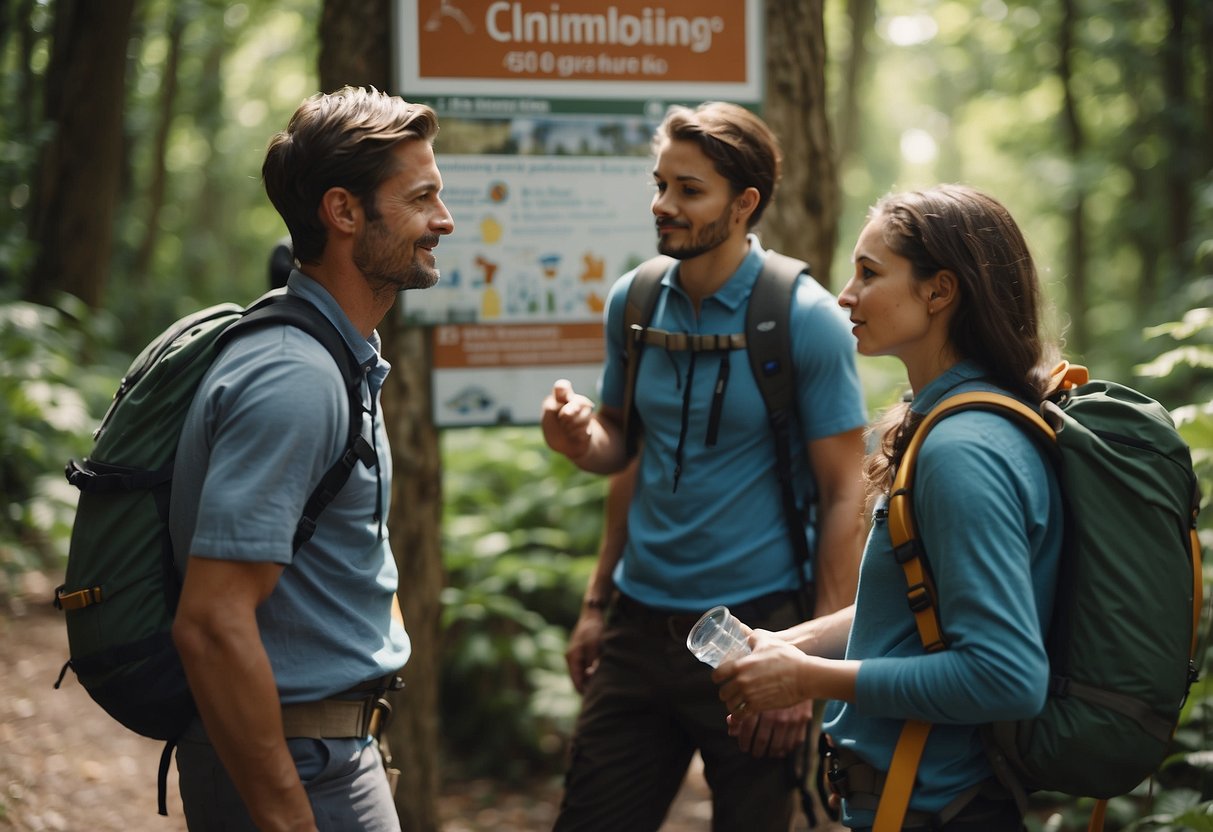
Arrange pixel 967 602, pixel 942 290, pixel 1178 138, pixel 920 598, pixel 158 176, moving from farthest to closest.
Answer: pixel 158 176, pixel 1178 138, pixel 942 290, pixel 920 598, pixel 967 602

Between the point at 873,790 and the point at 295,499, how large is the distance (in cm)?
124

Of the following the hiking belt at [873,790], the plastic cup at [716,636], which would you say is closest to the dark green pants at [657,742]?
the plastic cup at [716,636]

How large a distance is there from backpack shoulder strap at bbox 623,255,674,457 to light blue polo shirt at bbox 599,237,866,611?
0.38ft

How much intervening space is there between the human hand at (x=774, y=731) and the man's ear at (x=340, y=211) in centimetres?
170

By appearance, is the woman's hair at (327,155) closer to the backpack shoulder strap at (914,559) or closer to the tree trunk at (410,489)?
the backpack shoulder strap at (914,559)

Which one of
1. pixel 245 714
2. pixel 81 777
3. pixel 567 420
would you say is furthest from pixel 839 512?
pixel 81 777

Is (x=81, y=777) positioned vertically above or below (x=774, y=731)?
below

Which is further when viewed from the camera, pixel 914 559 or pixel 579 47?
pixel 579 47

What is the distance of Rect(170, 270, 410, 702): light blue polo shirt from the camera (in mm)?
2014

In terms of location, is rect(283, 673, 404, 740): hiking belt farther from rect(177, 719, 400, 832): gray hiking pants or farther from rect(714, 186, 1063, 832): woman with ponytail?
rect(714, 186, 1063, 832): woman with ponytail

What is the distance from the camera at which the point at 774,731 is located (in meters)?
3.14

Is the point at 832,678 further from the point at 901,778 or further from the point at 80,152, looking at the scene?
the point at 80,152

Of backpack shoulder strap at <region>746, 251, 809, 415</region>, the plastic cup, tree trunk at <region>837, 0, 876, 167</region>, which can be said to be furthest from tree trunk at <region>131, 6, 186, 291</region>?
the plastic cup

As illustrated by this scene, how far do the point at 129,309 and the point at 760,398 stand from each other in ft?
48.1
